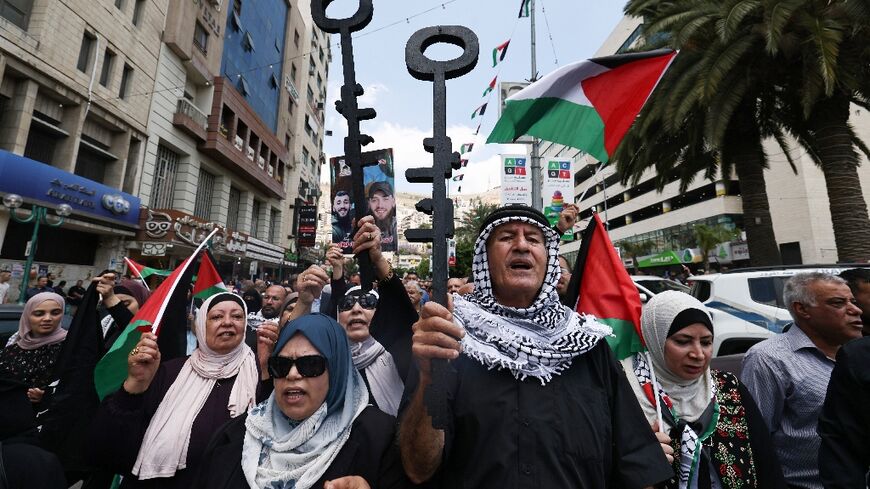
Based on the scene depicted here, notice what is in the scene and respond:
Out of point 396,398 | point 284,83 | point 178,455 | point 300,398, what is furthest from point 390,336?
point 284,83

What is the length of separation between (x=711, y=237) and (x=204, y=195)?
3212cm

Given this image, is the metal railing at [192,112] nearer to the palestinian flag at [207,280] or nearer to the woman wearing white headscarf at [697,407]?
the palestinian flag at [207,280]

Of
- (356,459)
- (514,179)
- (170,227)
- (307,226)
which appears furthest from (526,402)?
(307,226)

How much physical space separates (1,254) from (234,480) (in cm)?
1550

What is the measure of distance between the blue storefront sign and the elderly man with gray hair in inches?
608

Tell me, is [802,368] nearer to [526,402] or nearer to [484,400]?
[526,402]

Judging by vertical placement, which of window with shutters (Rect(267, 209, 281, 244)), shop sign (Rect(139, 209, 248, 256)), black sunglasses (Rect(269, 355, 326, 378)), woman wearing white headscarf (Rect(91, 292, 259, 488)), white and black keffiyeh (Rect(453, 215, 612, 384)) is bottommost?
woman wearing white headscarf (Rect(91, 292, 259, 488))

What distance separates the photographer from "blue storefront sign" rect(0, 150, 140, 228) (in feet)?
36.2

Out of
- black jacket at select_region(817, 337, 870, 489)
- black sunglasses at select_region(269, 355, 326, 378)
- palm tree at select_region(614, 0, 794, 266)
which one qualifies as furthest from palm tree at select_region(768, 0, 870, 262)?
black sunglasses at select_region(269, 355, 326, 378)

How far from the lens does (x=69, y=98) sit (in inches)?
520

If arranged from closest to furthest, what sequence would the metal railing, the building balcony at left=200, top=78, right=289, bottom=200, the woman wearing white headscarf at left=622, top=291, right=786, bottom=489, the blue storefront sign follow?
the woman wearing white headscarf at left=622, top=291, right=786, bottom=489
the blue storefront sign
the metal railing
the building balcony at left=200, top=78, right=289, bottom=200

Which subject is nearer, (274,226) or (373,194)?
(373,194)

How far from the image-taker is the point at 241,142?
23.4 meters

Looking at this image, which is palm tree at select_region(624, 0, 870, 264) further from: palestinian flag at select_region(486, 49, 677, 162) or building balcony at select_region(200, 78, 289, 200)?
building balcony at select_region(200, 78, 289, 200)
